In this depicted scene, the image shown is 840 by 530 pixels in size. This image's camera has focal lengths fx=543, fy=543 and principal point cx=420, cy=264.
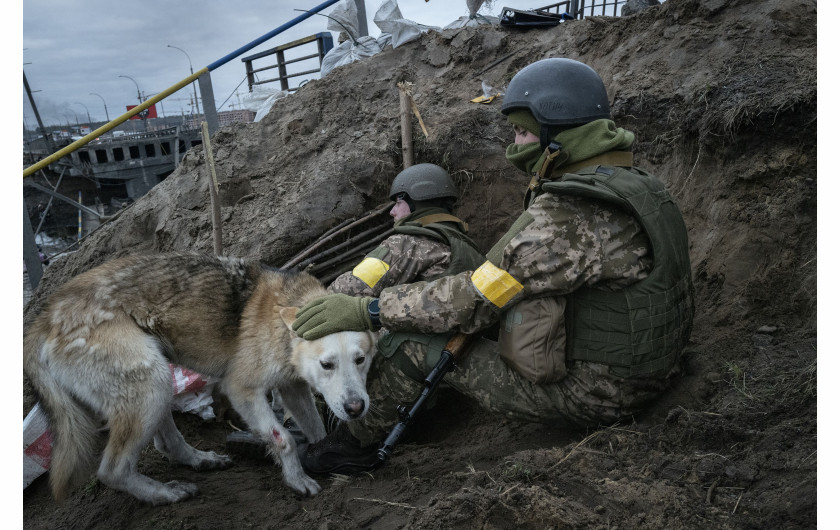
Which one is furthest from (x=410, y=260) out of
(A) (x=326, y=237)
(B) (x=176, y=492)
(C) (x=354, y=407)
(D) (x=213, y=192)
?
(D) (x=213, y=192)

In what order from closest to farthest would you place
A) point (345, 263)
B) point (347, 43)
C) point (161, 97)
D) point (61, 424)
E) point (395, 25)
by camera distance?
point (61, 424) < point (345, 263) < point (161, 97) < point (395, 25) < point (347, 43)

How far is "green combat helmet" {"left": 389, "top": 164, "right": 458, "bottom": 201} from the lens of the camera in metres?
4.82

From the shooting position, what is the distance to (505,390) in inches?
128

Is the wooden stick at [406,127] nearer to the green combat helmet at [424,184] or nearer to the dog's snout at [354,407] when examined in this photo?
the green combat helmet at [424,184]

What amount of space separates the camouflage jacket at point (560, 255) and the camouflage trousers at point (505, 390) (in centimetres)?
44

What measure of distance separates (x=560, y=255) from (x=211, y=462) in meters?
3.05

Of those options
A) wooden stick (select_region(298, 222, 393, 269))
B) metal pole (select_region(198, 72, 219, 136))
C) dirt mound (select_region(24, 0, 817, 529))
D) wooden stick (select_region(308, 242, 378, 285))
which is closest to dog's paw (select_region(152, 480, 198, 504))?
dirt mound (select_region(24, 0, 817, 529))

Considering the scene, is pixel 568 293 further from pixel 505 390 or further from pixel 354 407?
pixel 354 407

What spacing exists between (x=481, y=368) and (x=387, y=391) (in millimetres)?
673

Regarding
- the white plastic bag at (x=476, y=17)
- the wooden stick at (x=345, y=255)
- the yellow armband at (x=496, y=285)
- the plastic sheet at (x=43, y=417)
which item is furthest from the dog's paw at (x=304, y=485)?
the white plastic bag at (x=476, y=17)

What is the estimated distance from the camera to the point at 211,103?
27.6ft

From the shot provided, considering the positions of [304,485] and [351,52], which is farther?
[351,52]

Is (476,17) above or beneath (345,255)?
above

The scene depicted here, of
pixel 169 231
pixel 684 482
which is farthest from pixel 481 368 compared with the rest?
pixel 169 231
